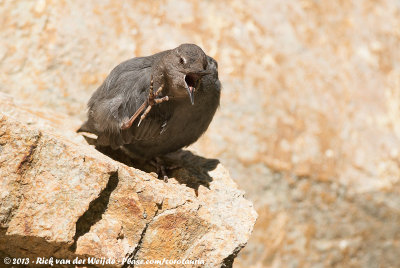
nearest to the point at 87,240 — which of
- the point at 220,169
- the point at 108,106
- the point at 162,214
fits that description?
the point at 162,214

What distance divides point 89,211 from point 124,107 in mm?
1341

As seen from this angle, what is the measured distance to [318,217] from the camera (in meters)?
7.41

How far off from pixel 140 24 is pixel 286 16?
2.39 metres

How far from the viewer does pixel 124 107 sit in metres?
5.07

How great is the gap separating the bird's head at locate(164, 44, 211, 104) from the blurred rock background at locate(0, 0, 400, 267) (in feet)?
8.41

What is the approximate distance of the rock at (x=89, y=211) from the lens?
3.82 metres

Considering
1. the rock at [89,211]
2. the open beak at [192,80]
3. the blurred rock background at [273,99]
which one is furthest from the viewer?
the blurred rock background at [273,99]

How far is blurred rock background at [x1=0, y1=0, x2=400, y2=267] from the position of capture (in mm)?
7195

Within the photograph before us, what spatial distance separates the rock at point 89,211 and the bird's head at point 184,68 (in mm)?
869

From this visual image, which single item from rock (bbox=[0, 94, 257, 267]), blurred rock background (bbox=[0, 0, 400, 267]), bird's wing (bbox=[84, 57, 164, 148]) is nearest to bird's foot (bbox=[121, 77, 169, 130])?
bird's wing (bbox=[84, 57, 164, 148])

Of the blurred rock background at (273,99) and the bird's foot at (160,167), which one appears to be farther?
the blurred rock background at (273,99)

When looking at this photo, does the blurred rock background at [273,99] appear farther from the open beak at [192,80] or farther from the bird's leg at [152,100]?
the open beak at [192,80]

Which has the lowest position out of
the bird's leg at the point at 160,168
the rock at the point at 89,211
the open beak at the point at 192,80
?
the rock at the point at 89,211

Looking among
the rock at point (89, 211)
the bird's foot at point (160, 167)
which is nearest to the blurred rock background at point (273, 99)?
the bird's foot at point (160, 167)
